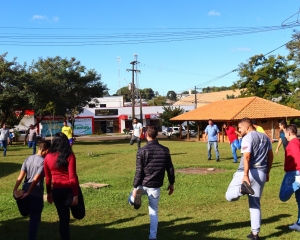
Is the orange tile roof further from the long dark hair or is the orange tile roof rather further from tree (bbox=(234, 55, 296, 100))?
the long dark hair

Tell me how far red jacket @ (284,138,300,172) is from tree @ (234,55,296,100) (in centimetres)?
4225

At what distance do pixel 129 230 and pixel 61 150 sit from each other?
2.10 meters

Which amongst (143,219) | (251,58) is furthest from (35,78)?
(143,219)

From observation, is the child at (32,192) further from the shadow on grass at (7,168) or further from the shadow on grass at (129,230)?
the shadow on grass at (7,168)

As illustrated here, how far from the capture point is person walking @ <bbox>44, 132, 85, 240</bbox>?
4949 mm

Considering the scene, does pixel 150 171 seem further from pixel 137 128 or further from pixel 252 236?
pixel 137 128

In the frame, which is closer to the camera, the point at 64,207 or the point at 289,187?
the point at 64,207

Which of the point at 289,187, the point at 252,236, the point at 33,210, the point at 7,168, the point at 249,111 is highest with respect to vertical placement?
the point at 249,111

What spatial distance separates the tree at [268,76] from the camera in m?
46.9

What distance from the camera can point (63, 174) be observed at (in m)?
5.01

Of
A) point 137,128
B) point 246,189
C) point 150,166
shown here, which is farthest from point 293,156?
point 137,128

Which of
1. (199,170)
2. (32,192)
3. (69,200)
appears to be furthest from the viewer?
(199,170)

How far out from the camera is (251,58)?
48219mm

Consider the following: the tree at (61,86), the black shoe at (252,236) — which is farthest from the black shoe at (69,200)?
the tree at (61,86)
